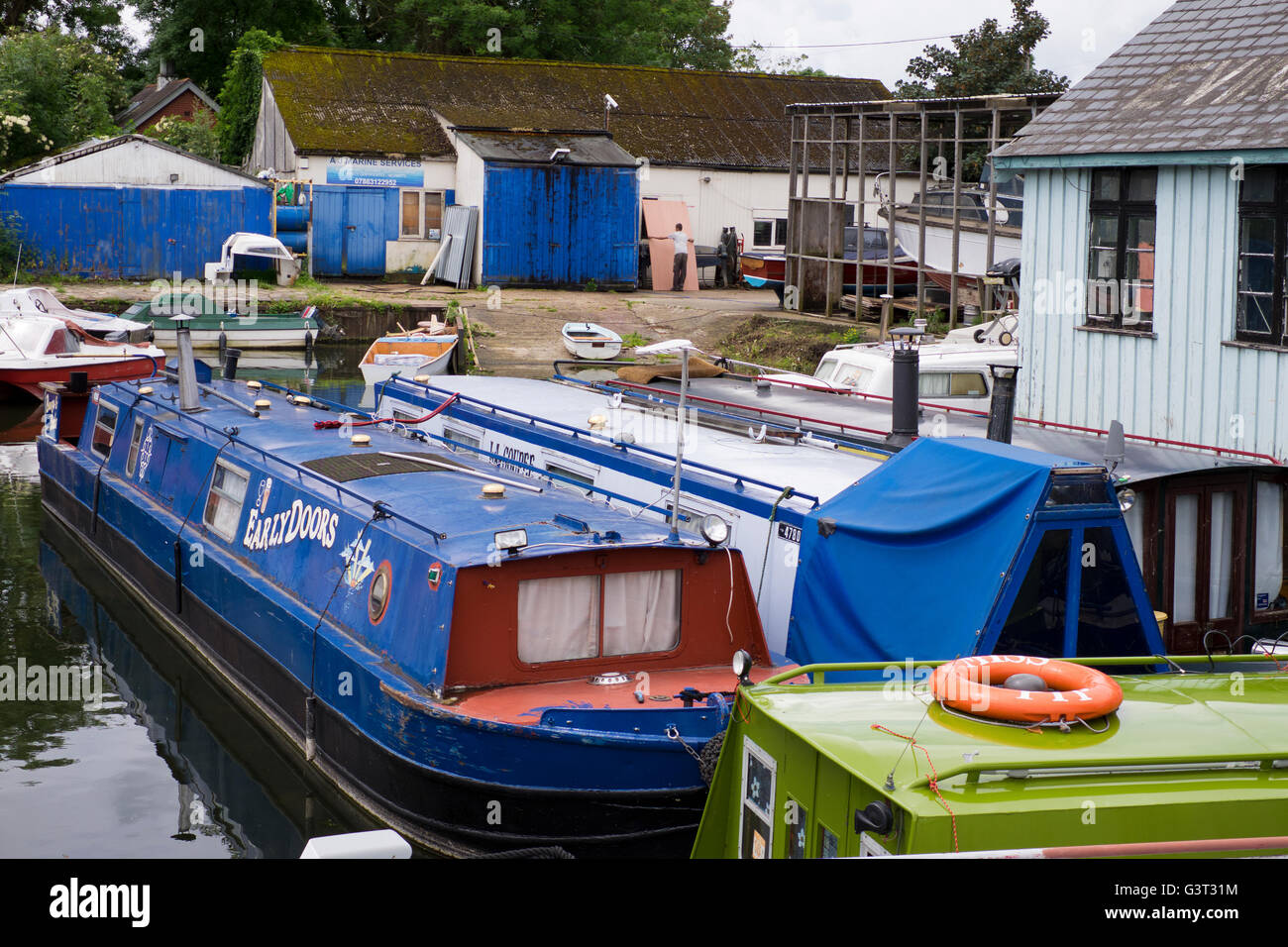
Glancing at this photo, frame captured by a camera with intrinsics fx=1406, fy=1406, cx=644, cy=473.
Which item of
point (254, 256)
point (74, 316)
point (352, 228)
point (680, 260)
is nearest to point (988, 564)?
point (74, 316)

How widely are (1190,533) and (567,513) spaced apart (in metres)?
4.29

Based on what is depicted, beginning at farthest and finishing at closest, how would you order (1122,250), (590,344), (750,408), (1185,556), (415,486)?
(590,344) → (750,408) → (1122,250) → (415,486) → (1185,556)

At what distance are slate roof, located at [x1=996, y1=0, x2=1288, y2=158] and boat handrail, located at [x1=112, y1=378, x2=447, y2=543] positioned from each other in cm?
813

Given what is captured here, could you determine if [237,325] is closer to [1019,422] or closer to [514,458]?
[514,458]

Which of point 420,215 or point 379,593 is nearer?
point 379,593

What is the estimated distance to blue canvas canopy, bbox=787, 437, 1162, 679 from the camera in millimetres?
8211

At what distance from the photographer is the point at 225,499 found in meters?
12.6

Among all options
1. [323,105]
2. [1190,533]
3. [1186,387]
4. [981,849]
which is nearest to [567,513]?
[1190,533]

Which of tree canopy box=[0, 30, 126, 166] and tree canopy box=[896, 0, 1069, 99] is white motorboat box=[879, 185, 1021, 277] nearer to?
tree canopy box=[896, 0, 1069, 99]

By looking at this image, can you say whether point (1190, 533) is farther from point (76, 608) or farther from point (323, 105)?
point (323, 105)

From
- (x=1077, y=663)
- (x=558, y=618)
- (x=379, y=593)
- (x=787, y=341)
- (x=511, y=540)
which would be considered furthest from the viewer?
(x=787, y=341)

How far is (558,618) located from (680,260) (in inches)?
1137

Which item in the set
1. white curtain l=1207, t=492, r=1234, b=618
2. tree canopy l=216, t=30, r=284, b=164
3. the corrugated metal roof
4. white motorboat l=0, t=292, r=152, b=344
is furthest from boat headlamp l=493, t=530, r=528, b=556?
tree canopy l=216, t=30, r=284, b=164
